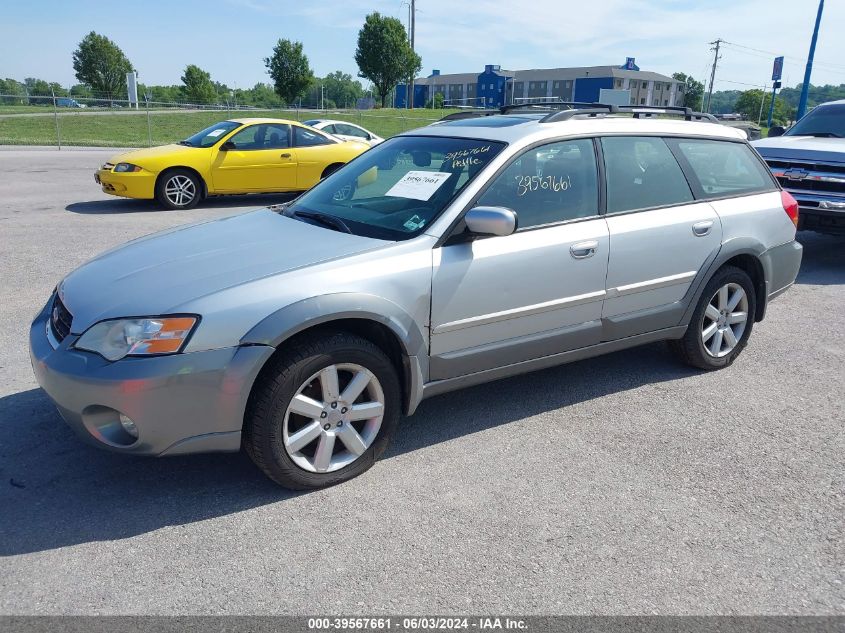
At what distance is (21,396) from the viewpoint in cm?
429

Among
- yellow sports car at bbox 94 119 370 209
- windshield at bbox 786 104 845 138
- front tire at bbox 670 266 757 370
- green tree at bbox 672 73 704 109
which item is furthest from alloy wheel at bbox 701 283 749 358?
green tree at bbox 672 73 704 109

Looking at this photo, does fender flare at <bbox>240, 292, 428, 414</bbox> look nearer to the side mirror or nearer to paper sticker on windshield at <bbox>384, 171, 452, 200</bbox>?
the side mirror

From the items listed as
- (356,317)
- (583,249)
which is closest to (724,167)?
(583,249)

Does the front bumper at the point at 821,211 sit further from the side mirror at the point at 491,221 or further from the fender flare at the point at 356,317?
the fender flare at the point at 356,317

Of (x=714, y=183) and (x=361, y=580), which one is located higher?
(x=714, y=183)

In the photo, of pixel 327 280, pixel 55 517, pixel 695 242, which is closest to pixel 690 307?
pixel 695 242

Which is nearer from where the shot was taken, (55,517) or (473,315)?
(55,517)

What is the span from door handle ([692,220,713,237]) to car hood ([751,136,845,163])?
4793mm

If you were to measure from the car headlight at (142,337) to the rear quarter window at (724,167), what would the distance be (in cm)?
341

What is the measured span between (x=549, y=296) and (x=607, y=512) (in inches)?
48.8

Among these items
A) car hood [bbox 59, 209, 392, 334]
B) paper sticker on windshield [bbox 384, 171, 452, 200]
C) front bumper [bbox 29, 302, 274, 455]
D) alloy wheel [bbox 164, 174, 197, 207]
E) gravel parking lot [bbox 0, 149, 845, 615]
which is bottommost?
gravel parking lot [bbox 0, 149, 845, 615]

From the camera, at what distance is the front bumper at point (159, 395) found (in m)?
2.93

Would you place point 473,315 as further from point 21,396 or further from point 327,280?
point 21,396

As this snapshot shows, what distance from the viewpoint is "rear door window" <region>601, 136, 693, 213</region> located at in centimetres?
437
